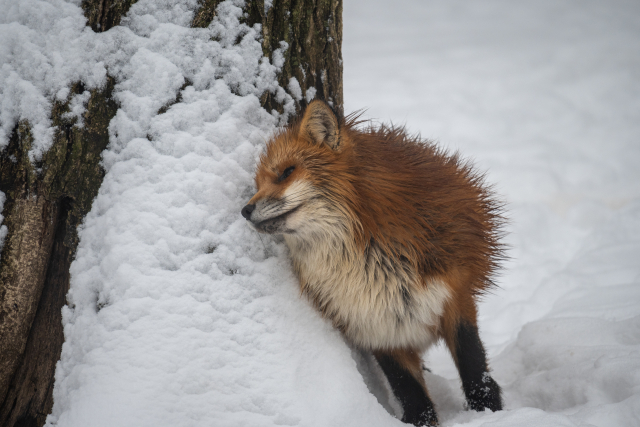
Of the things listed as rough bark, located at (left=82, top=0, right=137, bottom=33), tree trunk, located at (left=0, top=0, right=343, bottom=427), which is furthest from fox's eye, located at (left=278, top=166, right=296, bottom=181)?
rough bark, located at (left=82, top=0, right=137, bottom=33)

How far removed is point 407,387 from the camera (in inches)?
94.3

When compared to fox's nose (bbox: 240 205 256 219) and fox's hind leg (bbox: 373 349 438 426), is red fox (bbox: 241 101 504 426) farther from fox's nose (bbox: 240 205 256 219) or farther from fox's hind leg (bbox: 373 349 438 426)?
fox's hind leg (bbox: 373 349 438 426)

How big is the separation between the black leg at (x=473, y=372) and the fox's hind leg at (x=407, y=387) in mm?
246

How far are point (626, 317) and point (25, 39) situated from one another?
4.29m

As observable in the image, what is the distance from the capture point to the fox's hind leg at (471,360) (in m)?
2.34

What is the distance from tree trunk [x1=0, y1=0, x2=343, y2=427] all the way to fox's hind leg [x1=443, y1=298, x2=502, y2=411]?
197 centimetres

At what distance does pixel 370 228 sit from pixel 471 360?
1.02 meters

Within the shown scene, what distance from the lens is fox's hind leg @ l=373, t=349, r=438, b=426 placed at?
2.37 m

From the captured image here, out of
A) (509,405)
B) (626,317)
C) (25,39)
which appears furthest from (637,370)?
(25,39)

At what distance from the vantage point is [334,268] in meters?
2.16

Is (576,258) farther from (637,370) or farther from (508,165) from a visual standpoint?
(637,370)

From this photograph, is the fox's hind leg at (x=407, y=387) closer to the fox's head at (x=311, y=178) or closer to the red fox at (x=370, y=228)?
the red fox at (x=370, y=228)

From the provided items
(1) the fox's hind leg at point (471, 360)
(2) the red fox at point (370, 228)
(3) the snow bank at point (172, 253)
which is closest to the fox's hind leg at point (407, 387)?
(2) the red fox at point (370, 228)

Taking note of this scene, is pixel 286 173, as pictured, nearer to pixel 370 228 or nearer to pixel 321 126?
pixel 321 126
